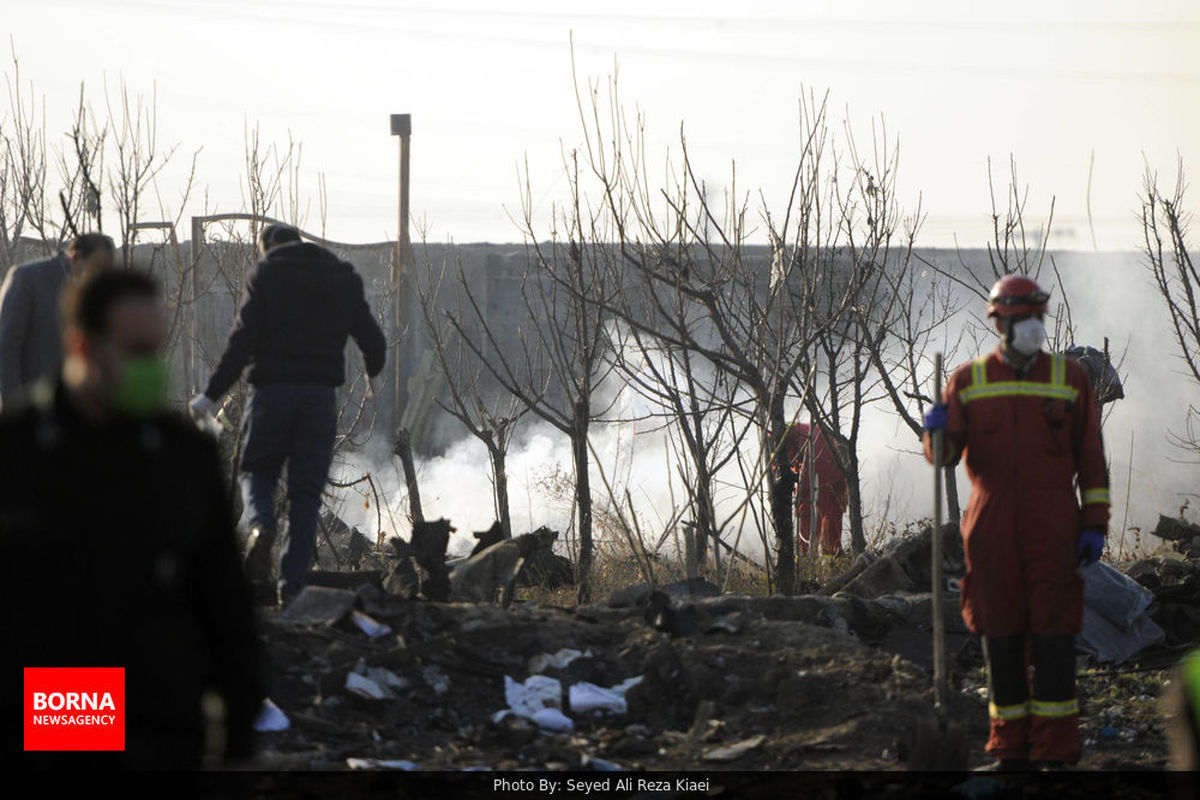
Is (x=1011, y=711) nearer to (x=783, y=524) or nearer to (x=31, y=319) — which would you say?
(x=783, y=524)

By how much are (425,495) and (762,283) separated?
21.2ft

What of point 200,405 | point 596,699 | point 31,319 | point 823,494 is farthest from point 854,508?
point 31,319

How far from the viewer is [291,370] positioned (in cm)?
632

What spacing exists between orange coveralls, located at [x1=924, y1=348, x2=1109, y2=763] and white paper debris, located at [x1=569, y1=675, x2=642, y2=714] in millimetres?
1798

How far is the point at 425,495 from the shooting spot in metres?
21.7

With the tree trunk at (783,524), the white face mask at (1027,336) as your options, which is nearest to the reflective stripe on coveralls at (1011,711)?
the white face mask at (1027,336)

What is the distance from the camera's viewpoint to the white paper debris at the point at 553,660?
671cm

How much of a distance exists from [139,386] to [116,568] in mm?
325

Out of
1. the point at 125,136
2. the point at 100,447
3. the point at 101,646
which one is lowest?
the point at 101,646

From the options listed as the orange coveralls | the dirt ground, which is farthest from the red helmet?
the dirt ground

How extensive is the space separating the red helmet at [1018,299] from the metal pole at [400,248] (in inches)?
392

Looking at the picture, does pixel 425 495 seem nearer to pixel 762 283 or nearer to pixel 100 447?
pixel 762 283

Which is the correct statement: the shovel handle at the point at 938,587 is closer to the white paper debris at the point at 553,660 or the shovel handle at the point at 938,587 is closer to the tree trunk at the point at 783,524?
the white paper debris at the point at 553,660

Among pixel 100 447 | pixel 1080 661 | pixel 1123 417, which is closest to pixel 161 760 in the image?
pixel 100 447
